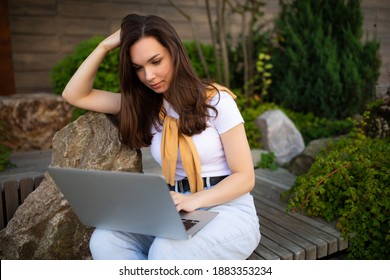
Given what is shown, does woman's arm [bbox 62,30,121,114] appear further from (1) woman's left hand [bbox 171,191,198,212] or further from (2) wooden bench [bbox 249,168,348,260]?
(2) wooden bench [bbox 249,168,348,260]

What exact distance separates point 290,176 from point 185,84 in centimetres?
215

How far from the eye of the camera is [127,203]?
1.49 metres

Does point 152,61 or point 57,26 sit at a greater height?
point 57,26

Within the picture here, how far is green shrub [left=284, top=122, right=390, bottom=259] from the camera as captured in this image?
2.24 meters

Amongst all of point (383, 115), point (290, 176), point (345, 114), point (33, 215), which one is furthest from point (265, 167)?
point (33, 215)

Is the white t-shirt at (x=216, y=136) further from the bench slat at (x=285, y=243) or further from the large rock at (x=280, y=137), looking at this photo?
the large rock at (x=280, y=137)

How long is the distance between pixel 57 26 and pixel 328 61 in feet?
12.8

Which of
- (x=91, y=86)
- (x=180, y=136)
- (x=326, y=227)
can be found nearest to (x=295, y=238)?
(x=326, y=227)

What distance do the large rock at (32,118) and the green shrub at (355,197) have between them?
2.83 m

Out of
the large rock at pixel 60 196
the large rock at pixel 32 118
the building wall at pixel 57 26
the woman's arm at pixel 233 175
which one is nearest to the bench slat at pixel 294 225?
the woman's arm at pixel 233 175

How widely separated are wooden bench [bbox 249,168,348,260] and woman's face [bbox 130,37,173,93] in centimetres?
105

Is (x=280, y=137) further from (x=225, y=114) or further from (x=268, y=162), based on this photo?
(x=225, y=114)

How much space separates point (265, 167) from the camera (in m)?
4.00

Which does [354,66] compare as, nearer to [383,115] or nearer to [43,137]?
[383,115]
